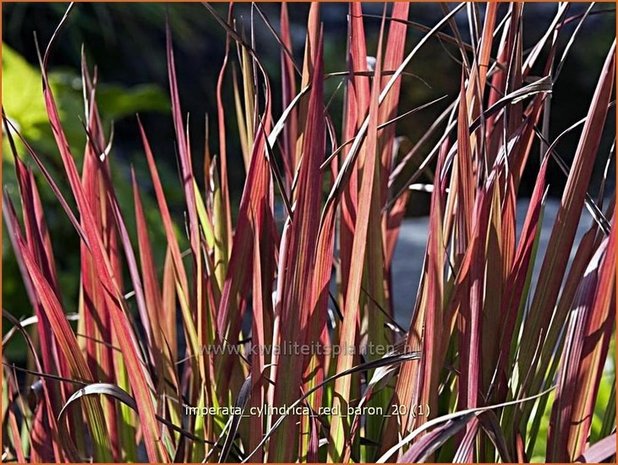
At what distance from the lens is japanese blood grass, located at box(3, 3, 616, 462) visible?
1.07 feet

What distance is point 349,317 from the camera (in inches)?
13.4

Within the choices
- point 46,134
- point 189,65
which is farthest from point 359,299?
point 189,65

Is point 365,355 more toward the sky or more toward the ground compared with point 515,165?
more toward the ground

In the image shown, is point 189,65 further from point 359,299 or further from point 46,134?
point 359,299

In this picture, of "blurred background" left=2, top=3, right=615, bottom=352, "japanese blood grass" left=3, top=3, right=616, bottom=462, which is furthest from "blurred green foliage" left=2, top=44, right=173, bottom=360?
"japanese blood grass" left=3, top=3, right=616, bottom=462

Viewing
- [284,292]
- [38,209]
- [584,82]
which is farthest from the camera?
[584,82]

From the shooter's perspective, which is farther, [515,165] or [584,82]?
[584,82]

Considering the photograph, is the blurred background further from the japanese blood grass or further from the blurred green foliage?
the japanese blood grass

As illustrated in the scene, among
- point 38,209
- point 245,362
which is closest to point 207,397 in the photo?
point 245,362

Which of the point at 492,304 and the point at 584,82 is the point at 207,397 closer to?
the point at 492,304

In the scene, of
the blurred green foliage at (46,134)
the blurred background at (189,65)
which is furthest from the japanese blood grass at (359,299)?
the blurred background at (189,65)

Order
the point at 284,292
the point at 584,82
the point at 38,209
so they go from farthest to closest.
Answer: the point at 584,82 → the point at 38,209 → the point at 284,292

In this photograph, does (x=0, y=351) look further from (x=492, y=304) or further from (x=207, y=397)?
(x=492, y=304)

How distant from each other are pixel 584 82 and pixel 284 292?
99.4 inches
